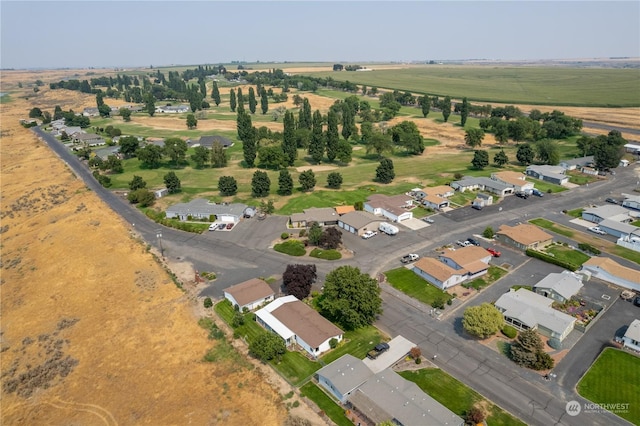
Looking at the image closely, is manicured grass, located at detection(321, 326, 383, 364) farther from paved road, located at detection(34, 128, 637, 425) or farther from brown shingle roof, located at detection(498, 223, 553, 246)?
brown shingle roof, located at detection(498, 223, 553, 246)

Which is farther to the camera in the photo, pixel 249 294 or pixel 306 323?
pixel 249 294

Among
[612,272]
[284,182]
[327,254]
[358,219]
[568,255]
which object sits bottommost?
[568,255]

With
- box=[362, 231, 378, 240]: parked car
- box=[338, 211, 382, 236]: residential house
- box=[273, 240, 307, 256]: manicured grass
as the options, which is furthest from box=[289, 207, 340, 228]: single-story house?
box=[273, 240, 307, 256]: manicured grass

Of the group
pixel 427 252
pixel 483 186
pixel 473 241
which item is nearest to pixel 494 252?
pixel 473 241

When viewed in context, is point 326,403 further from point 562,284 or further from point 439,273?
point 562,284

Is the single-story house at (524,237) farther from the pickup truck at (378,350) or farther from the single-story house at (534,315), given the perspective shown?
the pickup truck at (378,350)

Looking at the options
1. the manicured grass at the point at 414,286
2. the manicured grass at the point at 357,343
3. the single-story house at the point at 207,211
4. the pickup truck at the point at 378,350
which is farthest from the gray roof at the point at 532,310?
the single-story house at the point at 207,211
